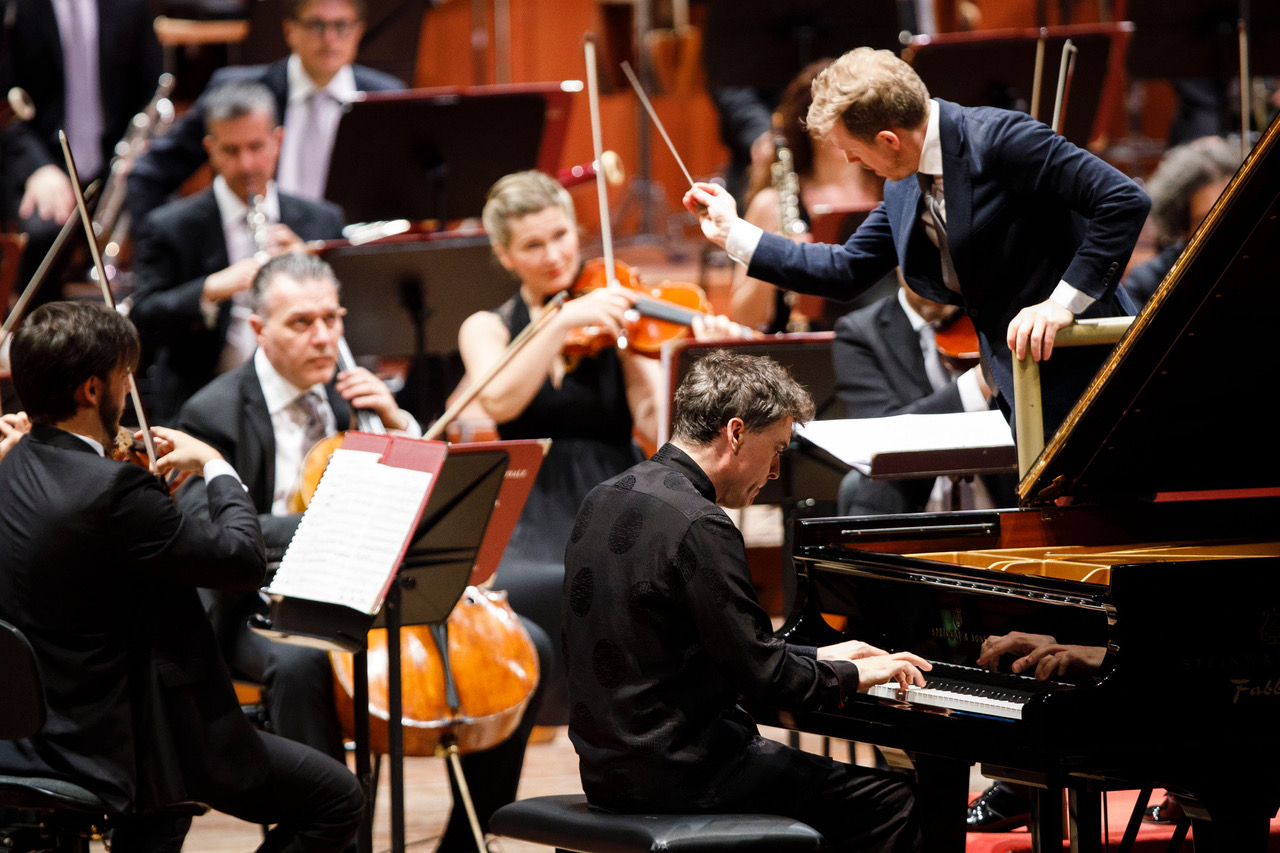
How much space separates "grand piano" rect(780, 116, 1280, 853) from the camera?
1943 millimetres

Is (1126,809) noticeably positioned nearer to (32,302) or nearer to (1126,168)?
(32,302)

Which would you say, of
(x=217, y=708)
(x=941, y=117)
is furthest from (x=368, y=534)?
(x=941, y=117)

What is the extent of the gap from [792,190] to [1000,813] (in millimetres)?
1903

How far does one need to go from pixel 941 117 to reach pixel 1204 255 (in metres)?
0.66

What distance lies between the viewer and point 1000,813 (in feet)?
9.76

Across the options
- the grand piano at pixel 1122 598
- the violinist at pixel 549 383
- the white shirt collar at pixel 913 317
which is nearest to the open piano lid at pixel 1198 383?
the grand piano at pixel 1122 598

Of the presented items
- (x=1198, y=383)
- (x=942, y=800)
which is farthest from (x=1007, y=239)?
(x=942, y=800)

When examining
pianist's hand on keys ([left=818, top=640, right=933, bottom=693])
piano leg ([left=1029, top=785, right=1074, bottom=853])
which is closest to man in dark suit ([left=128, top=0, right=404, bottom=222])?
pianist's hand on keys ([left=818, top=640, right=933, bottom=693])

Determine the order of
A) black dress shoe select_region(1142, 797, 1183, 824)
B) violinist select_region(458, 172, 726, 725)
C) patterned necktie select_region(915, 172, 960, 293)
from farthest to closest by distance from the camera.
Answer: violinist select_region(458, 172, 726, 725) → black dress shoe select_region(1142, 797, 1183, 824) → patterned necktie select_region(915, 172, 960, 293)

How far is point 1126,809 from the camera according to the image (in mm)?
3170

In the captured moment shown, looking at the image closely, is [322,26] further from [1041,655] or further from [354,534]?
[1041,655]

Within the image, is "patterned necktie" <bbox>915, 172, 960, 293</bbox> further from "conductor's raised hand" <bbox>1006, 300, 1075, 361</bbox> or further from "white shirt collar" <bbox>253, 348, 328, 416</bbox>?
"white shirt collar" <bbox>253, 348, 328, 416</bbox>

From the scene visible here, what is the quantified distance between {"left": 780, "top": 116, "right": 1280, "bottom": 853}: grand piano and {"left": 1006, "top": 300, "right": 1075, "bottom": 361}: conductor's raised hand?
210 mm

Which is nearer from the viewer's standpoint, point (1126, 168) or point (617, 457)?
point (617, 457)
